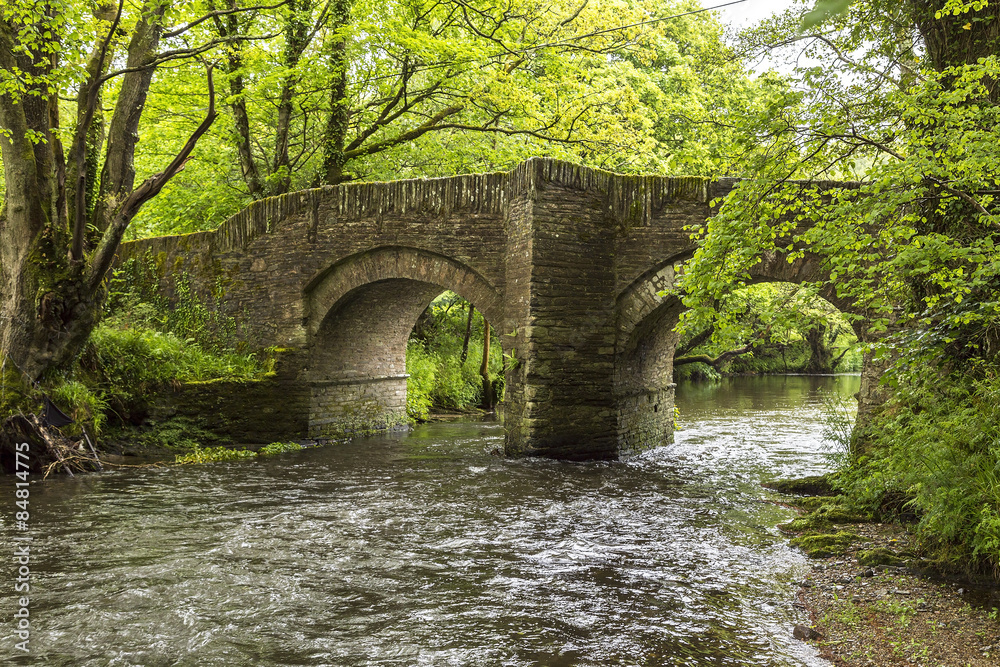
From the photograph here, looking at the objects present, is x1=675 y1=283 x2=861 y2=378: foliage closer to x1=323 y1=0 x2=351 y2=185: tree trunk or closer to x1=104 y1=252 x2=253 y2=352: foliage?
x1=323 y1=0 x2=351 y2=185: tree trunk

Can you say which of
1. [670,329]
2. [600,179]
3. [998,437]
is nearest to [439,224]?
[600,179]

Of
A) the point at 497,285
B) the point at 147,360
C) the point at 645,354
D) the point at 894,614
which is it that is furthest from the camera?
the point at 147,360

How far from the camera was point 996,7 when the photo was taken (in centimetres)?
583

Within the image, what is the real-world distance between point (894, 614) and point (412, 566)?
3.25 m

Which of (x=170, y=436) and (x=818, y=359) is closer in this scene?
(x=170, y=436)

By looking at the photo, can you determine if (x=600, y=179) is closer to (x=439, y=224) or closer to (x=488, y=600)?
(x=439, y=224)

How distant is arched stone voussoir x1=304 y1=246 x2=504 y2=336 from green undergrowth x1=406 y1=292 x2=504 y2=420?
3340 mm

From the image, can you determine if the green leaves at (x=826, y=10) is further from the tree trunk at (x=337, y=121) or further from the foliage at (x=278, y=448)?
the tree trunk at (x=337, y=121)

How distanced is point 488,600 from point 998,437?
3.37 metres

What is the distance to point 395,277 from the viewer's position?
10.9 metres

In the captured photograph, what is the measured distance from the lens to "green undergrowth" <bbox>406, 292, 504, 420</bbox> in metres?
15.4

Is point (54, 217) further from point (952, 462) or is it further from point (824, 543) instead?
point (952, 462)

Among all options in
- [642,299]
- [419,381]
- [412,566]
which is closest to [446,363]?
[419,381]

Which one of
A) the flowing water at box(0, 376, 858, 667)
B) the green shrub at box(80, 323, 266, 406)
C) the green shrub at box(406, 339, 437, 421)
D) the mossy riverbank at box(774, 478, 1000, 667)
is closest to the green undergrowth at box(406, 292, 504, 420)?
the green shrub at box(406, 339, 437, 421)
